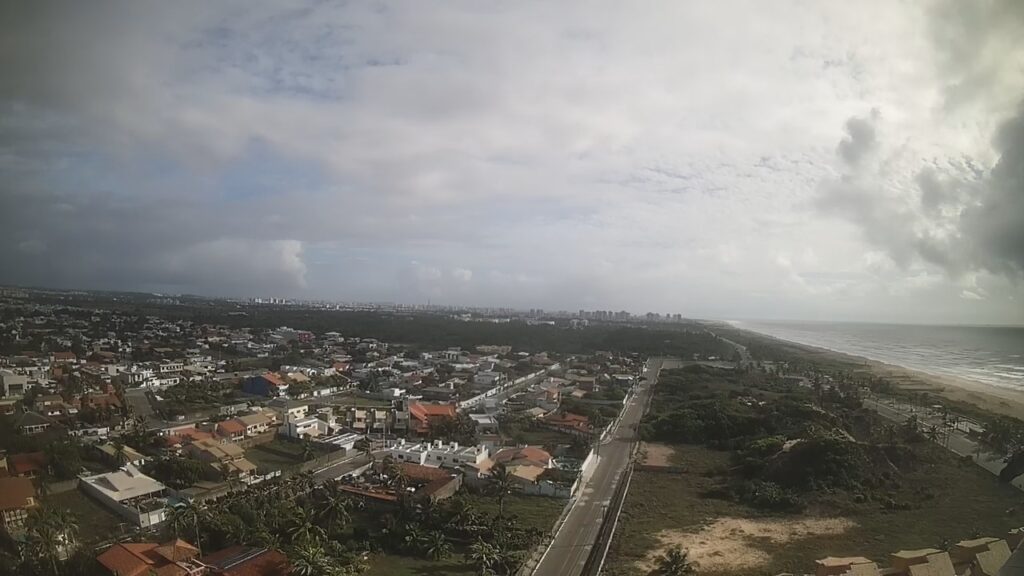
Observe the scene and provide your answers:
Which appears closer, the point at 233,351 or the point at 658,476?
the point at 658,476

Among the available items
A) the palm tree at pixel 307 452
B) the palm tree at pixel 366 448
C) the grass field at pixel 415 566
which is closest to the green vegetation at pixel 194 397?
the palm tree at pixel 307 452

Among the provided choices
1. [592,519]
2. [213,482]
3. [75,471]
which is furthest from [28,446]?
[592,519]

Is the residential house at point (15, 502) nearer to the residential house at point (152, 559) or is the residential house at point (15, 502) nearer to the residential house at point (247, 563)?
the residential house at point (152, 559)

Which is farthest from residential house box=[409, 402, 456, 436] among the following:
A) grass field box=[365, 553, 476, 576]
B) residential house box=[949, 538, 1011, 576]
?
residential house box=[949, 538, 1011, 576]

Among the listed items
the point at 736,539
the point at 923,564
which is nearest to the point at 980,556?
the point at 923,564

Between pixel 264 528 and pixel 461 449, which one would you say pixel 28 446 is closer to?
pixel 264 528

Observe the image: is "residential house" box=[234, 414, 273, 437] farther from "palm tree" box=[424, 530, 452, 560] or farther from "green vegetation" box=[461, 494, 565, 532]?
"palm tree" box=[424, 530, 452, 560]
